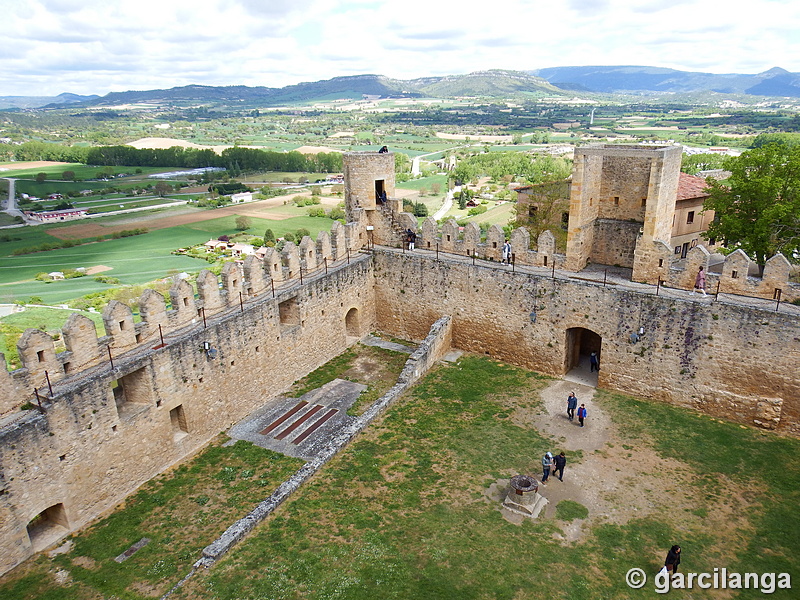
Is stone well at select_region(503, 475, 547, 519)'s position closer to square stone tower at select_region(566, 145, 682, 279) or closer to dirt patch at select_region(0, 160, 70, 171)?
square stone tower at select_region(566, 145, 682, 279)

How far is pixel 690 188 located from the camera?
77.7ft

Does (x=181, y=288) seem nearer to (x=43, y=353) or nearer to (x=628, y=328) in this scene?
(x=43, y=353)

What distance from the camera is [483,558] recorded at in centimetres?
1034

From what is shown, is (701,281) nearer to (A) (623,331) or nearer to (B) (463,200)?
(A) (623,331)

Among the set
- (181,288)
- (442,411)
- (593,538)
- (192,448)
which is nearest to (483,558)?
(593,538)

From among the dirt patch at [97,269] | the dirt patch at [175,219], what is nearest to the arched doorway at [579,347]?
the dirt patch at [97,269]

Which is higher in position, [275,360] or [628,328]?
[628,328]

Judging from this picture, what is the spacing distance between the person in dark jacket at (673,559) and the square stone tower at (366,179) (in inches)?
573

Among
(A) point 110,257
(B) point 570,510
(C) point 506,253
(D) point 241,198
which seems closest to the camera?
(B) point 570,510

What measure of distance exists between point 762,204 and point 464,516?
13759 mm

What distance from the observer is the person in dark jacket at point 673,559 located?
9.70 m

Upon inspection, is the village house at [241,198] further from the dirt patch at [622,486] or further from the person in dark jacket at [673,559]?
the person in dark jacket at [673,559]

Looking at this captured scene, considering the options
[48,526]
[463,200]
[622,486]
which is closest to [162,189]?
[463,200]

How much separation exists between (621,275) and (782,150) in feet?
22.3
